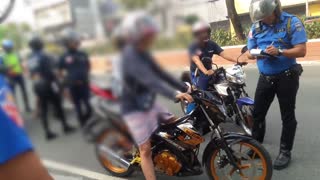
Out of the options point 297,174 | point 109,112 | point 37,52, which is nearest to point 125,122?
point 109,112

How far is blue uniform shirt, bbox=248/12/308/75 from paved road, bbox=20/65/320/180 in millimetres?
887

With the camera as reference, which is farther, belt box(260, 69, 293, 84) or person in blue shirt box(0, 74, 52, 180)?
belt box(260, 69, 293, 84)

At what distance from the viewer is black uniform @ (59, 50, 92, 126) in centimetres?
90

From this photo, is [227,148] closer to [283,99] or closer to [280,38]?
[283,99]

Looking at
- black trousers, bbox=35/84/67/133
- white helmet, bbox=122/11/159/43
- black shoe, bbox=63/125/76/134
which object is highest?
white helmet, bbox=122/11/159/43

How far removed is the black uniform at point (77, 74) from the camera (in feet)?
2.94

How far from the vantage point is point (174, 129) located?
3.12 metres

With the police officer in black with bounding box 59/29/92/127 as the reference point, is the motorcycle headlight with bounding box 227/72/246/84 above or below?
below

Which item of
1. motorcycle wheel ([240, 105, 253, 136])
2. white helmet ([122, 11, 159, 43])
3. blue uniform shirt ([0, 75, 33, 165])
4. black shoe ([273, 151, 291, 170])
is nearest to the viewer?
white helmet ([122, 11, 159, 43])

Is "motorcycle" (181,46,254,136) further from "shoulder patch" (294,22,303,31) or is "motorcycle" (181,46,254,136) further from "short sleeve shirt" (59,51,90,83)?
"short sleeve shirt" (59,51,90,83)

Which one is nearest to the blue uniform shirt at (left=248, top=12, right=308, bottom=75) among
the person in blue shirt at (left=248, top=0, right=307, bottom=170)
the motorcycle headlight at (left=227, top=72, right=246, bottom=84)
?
the person in blue shirt at (left=248, top=0, right=307, bottom=170)

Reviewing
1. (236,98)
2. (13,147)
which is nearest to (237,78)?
(236,98)

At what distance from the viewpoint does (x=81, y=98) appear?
92cm

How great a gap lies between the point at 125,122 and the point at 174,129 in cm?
214
